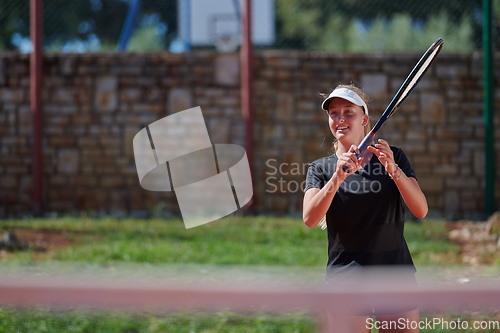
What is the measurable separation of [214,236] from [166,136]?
1.95 m

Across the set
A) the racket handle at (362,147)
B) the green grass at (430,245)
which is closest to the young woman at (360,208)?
the racket handle at (362,147)

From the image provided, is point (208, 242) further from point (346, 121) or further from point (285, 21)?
point (285, 21)

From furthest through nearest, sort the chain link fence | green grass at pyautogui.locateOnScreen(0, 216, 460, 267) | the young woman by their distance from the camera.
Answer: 1. the chain link fence
2. green grass at pyautogui.locateOnScreen(0, 216, 460, 267)
3. the young woman

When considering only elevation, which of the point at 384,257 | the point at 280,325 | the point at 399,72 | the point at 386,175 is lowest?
the point at 280,325

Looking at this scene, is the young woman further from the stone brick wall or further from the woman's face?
the stone brick wall

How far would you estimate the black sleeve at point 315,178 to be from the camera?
1759 mm

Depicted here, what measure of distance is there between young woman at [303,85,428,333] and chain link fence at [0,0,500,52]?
5665 millimetres

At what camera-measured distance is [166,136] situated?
6.50 meters

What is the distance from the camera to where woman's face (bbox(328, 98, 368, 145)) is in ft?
5.63

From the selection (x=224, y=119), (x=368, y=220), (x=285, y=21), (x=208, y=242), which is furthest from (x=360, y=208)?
(x=285, y=21)

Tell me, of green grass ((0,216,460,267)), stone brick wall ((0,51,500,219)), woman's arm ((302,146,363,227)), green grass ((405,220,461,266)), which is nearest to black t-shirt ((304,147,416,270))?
woman's arm ((302,146,363,227))

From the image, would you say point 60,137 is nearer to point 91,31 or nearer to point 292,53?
point 292,53

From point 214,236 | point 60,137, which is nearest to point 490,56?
Answer: point 214,236

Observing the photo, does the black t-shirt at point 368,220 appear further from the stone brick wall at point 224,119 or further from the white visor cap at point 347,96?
the stone brick wall at point 224,119
